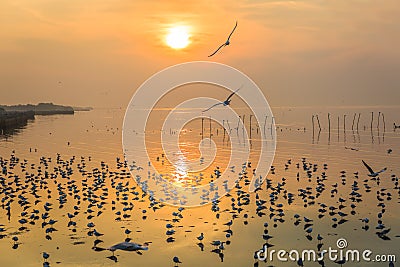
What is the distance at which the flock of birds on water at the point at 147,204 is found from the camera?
23469mm

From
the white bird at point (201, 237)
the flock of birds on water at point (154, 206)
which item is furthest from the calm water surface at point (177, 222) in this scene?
the white bird at point (201, 237)

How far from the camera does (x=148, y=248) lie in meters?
22.0

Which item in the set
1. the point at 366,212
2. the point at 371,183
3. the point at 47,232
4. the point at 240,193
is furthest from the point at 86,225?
the point at 371,183

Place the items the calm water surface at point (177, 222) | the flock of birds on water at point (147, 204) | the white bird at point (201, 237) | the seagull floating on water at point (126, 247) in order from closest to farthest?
the calm water surface at point (177, 222)
the seagull floating on water at point (126, 247)
the white bird at point (201, 237)
the flock of birds on water at point (147, 204)

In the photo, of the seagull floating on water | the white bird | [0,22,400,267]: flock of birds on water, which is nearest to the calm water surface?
[0,22,400,267]: flock of birds on water

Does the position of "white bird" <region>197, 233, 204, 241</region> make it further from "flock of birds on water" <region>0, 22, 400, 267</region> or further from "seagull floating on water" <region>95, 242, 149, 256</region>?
"seagull floating on water" <region>95, 242, 149, 256</region>

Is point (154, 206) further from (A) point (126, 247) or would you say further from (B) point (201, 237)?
(A) point (126, 247)

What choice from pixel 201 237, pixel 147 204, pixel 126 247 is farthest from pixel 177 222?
pixel 126 247

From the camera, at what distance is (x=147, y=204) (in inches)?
1209

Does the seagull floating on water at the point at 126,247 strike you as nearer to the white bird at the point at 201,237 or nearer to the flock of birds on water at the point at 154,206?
the flock of birds on water at the point at 154,206

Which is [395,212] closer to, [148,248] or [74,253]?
[148,248]

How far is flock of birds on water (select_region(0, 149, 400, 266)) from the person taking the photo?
77.0 ft

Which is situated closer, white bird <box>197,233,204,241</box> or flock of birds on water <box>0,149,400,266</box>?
white bird <box>197,233,204,241</box>

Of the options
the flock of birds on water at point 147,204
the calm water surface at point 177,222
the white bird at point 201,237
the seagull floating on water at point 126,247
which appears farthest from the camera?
the flock of birds on water at point 147,204
